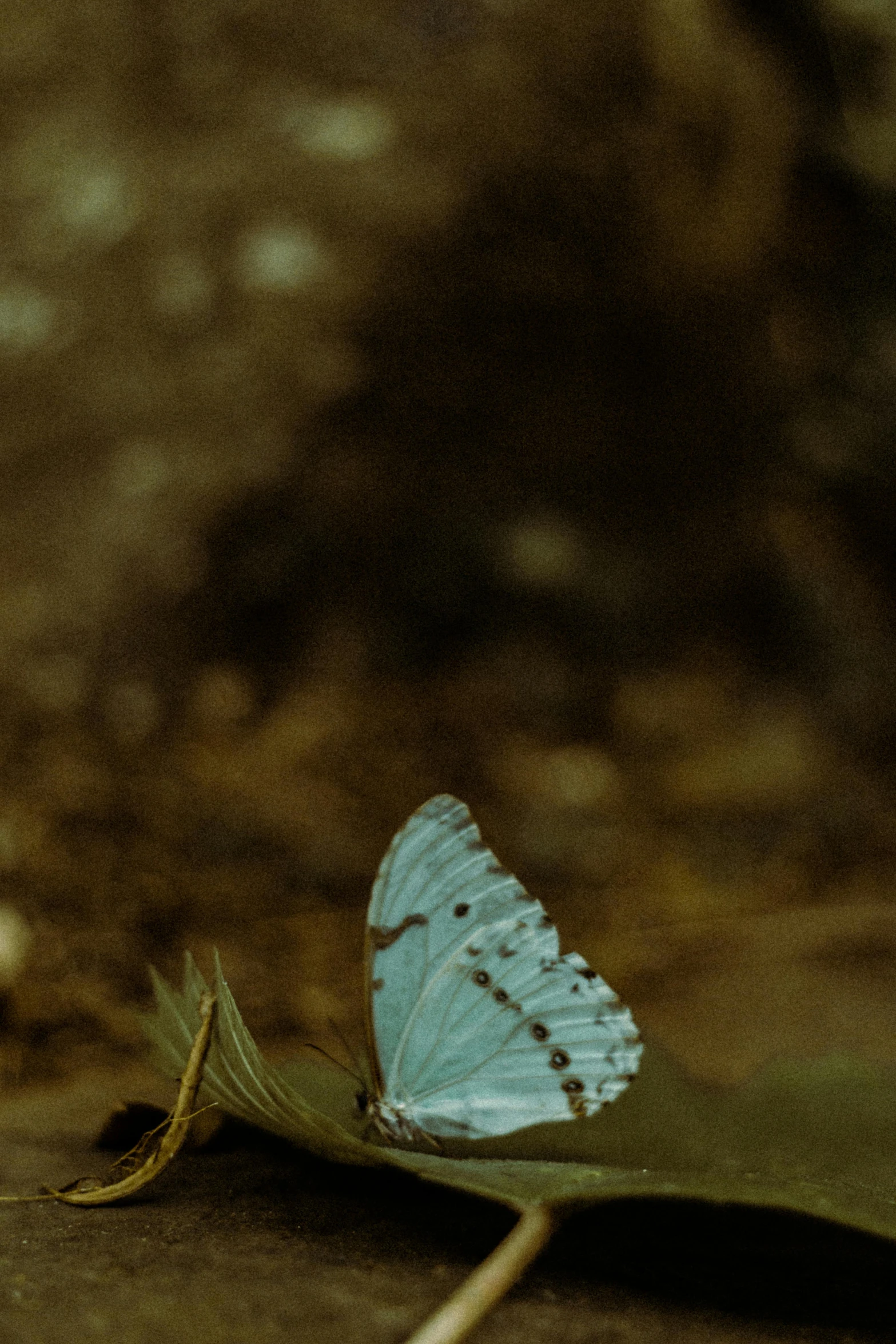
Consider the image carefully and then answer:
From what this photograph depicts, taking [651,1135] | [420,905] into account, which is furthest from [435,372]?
[651,1135]

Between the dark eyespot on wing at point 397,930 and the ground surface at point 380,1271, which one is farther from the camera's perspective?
the dark eyespot on wing at point 397,930

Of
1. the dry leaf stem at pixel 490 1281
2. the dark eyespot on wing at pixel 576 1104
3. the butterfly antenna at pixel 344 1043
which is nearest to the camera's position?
the dry leaf stem at pixel 490 1281

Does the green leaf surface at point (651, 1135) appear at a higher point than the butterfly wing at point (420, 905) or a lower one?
lower

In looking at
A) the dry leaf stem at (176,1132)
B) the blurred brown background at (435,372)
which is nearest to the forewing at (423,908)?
the dry leaf stem at (176,1132)

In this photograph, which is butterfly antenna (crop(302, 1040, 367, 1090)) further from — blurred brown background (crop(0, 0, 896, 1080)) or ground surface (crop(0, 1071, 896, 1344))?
blurred brown background (crop(0, 0, 896, 1080))

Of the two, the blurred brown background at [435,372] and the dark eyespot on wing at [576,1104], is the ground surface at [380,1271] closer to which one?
the dark eyespot on wing at [576,1104]

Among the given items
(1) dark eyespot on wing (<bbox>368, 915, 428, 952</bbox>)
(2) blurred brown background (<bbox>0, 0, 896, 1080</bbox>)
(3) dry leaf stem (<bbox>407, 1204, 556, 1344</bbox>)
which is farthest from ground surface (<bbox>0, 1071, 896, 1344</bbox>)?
(2) blurred brown background (<bbox>0, 0, 896, 1080</bbox>)

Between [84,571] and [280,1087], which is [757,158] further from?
[280,1087]

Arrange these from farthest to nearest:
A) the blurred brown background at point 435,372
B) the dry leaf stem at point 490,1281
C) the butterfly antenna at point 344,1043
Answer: the blurred brown background at point 435,372 → the butterfly antenna at point 344,1043 → the dry leaf stem at point 490,1281

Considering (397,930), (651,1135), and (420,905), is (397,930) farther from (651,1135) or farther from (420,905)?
(651,1135)
